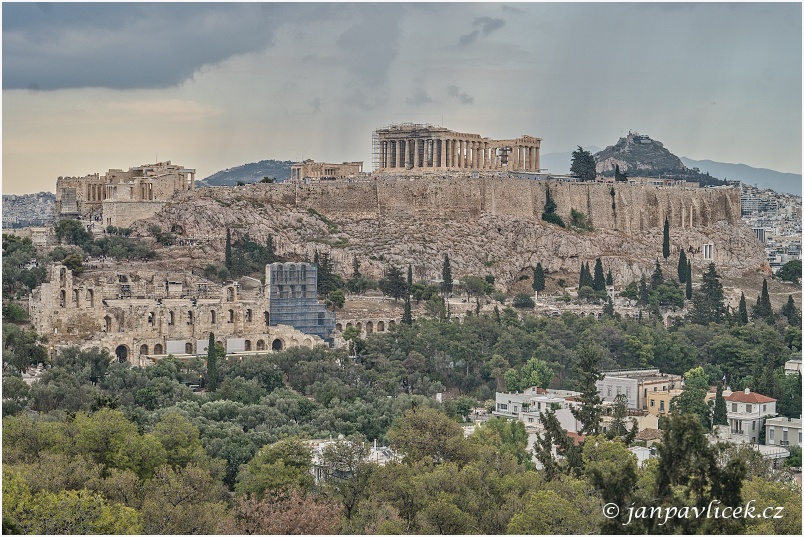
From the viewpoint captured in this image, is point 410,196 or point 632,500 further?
point 410,196

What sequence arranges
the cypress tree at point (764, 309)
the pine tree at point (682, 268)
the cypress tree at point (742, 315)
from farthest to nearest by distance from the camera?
the pine tree at point (682, 268) < the cypress tree at point (764, 309) < the cypress tree at point (742, 315)

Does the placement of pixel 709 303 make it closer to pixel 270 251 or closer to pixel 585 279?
pixel 585 279

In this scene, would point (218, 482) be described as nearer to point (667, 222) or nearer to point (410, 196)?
point (410, 196)

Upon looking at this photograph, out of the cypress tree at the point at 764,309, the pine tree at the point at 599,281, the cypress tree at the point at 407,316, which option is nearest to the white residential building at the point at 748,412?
the cypress tree at the point at 407,316

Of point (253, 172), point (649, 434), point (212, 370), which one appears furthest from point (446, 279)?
point (253, 172)

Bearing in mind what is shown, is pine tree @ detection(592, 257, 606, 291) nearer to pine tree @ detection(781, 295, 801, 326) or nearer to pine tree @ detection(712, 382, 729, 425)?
pine tree @ detection(781, 295, 801, 326)

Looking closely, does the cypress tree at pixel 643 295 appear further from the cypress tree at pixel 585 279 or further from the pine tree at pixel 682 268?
the pine tree at pixel 682 268

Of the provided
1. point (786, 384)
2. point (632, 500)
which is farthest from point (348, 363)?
point (632, 500)
